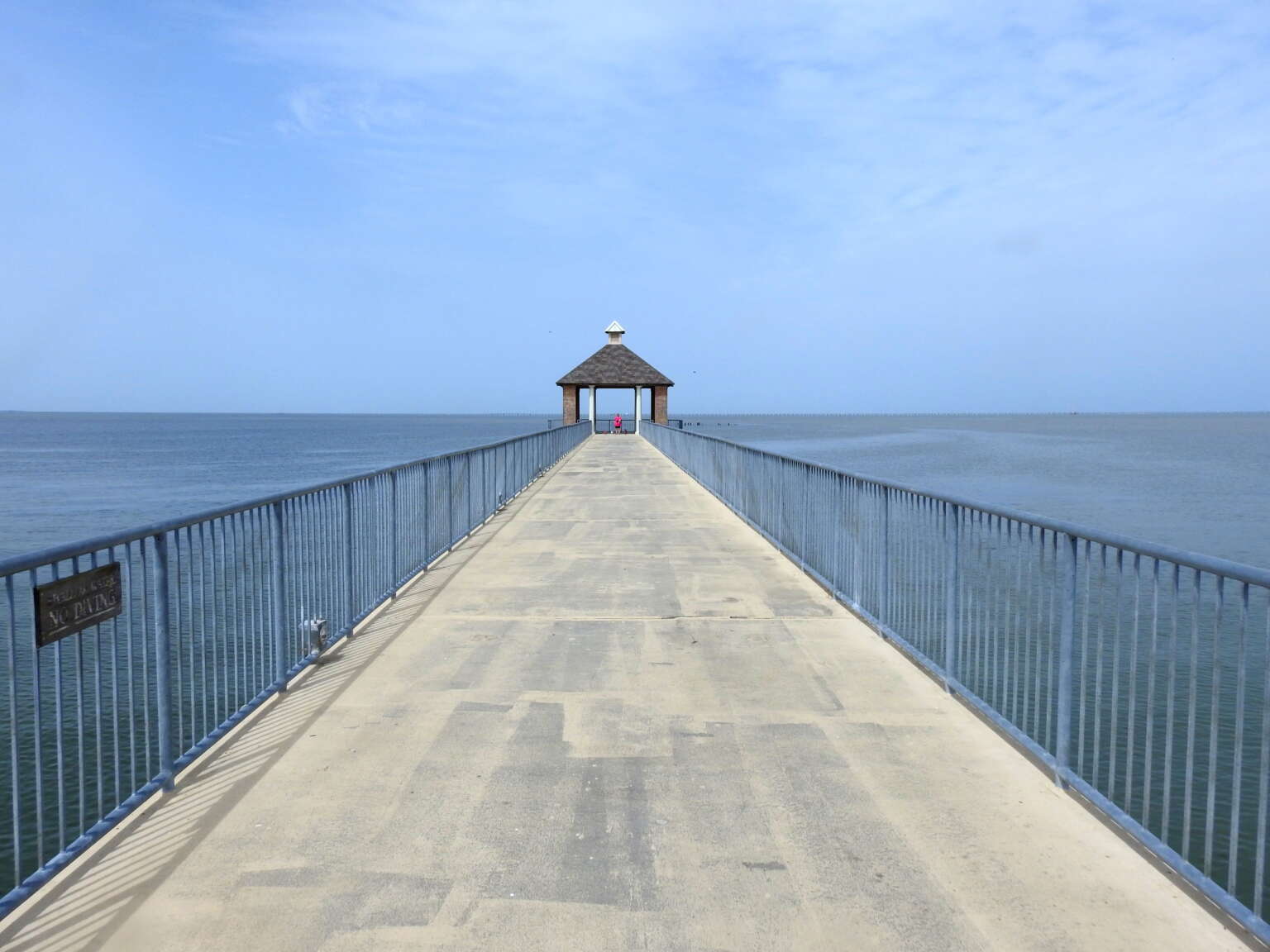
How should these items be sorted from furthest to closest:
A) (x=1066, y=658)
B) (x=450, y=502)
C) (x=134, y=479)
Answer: (x=134, y=479) → (x=450, y=502) → (x=1066, y=658)

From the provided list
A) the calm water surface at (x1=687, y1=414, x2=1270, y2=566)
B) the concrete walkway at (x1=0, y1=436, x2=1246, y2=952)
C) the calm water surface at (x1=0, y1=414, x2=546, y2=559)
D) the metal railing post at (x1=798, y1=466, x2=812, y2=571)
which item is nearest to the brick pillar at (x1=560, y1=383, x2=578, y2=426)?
the calm water surface at (x1=0, y1=414, x2=546, y2=559)

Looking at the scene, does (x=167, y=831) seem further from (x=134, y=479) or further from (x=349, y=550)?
(x=134, y=479)

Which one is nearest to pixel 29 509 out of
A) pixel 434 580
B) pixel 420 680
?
pixel 434 580

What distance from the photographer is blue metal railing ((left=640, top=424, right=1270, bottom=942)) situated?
379cm

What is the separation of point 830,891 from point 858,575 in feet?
15.6

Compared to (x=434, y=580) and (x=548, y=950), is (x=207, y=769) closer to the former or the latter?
(x=548, y=950)

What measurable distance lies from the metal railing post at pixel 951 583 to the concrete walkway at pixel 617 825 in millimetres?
220

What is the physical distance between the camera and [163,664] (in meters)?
4.61

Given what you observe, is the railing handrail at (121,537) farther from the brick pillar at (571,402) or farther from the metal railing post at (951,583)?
the brick pillar at (571,402)

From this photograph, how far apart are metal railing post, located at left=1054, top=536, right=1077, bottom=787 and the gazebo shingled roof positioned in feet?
158

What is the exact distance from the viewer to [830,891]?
3.63 m

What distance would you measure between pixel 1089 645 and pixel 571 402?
42477 mm

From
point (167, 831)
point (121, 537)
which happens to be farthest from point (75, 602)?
point (167, 831)

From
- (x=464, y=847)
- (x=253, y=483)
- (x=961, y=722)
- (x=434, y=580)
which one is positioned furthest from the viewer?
(x=253, y=483)
